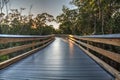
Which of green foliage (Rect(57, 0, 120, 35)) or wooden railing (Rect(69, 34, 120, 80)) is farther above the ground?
green foliage (Rect(57, 0, 120, 35))

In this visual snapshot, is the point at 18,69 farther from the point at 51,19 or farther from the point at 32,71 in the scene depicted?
the point at 51,19

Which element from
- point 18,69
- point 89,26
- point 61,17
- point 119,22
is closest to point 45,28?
point 61,17

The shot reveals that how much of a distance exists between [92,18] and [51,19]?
44192 millimetres

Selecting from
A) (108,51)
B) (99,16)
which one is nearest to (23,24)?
(99,16)

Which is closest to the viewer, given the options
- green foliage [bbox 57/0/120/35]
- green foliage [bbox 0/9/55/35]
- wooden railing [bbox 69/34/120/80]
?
wooden railing [bbox 69/34/120/80]

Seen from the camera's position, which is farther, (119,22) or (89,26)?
(89,26)

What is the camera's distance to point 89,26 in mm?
50156

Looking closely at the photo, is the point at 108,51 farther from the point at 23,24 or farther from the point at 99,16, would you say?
the point at 23,24

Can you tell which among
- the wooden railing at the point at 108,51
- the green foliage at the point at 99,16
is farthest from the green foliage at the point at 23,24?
the wooden railing at the point at 108,51

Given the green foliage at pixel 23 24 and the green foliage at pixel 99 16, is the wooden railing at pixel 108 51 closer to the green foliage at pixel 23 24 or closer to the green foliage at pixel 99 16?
the green foliage at pixel 99 16

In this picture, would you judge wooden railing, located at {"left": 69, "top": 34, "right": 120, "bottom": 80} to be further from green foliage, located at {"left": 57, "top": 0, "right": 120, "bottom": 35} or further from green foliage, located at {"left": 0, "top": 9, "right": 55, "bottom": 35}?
green foliage, located at {"left": 0, "top": 9, "right": 55, "bottom": 35}

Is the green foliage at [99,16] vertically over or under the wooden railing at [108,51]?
over

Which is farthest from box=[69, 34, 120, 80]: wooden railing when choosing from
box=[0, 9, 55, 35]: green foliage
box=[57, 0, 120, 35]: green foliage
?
box=[0, 9, 55, 35]: green foliage

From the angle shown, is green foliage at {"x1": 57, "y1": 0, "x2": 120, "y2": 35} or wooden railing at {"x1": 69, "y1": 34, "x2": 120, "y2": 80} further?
green foliage at {"x1": 57, "y1": 0, "x2": 120, "y2": 35}
